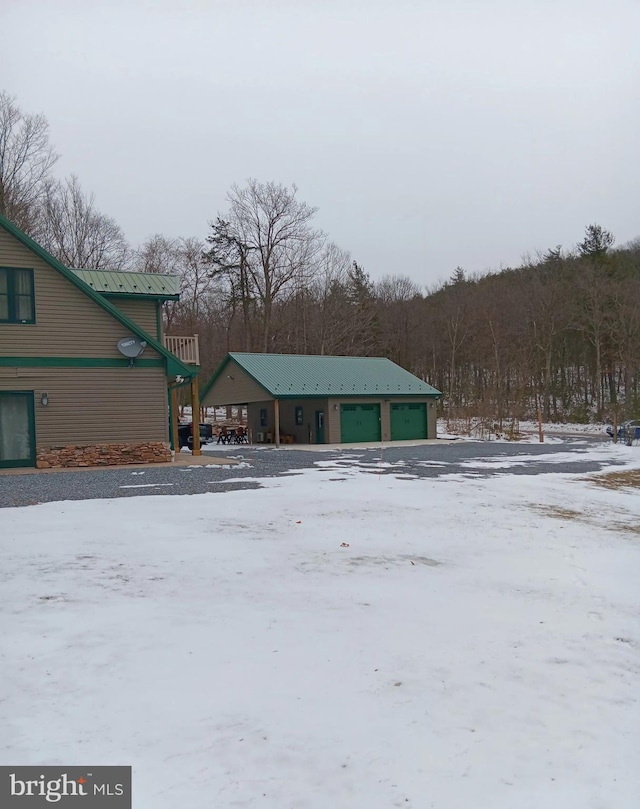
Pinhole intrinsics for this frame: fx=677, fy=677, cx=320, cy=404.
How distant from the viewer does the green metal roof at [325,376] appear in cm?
2870

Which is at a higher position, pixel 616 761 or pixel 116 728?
pixel 116 728

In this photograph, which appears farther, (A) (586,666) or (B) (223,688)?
(A) (586,666)

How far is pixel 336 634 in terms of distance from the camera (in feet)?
15.5

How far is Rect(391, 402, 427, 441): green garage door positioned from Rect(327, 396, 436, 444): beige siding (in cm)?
24

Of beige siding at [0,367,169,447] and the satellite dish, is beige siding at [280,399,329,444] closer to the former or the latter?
beige siding at [0,367,169,447]

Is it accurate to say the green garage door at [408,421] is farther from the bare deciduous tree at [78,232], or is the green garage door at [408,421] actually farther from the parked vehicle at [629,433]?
the bare deciduous tree at [78,232]

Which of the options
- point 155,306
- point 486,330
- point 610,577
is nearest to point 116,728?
point 610,577

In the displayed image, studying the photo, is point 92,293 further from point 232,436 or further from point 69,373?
point 232,436

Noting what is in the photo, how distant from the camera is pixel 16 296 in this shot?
1617 cm

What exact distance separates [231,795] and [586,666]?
264cm

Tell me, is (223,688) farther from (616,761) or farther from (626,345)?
(626,345)

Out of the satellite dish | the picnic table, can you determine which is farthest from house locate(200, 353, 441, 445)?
the satellite dish

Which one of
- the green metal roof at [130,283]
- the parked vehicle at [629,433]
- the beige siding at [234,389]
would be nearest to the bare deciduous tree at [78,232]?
the beige siding at [234,389]

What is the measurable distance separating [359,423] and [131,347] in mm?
14446
